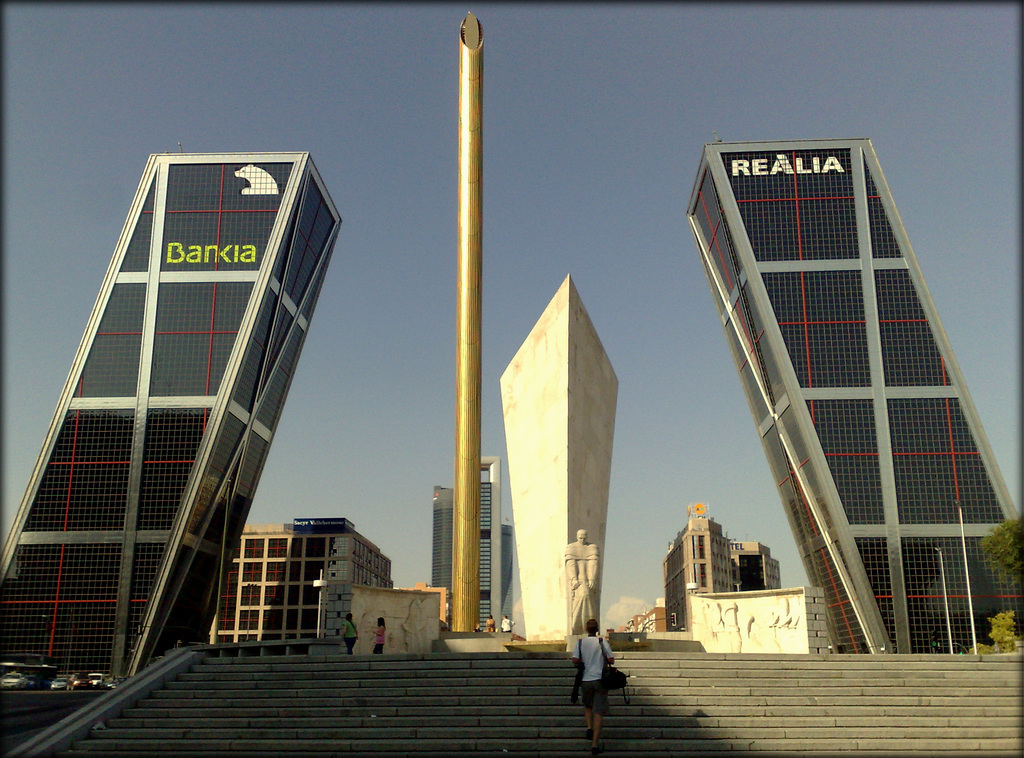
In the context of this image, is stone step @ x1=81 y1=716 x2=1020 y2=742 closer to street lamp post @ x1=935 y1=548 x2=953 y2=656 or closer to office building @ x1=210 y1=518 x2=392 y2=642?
street lamp post @ x1=935 y1=548 x2=953 y2=656

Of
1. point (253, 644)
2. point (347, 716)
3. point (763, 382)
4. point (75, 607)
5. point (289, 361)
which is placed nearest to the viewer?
point (347, 716)

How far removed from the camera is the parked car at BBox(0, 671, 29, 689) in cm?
4097

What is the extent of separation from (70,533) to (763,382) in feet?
139

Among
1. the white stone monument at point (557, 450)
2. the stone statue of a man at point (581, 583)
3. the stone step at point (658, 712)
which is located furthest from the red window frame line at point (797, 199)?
the stone step at point (658, 712)

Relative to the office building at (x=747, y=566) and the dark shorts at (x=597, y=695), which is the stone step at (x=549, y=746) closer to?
the dark shorts at (x=597, y=695)

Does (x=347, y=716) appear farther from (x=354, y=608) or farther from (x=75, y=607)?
(x=75, y=607)

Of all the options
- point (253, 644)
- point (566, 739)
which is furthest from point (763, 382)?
point (566, 739)

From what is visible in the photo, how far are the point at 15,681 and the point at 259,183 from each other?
32.3 meters

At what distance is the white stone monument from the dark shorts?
12357mm

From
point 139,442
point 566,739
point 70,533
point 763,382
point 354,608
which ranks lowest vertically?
point 566,739

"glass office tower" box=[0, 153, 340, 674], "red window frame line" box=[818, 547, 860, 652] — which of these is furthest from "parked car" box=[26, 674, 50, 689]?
"red window frame line" box=[818, 547, 860, 652]

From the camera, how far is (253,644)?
2145 cm

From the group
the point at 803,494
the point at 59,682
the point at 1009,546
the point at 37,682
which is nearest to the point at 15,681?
the point at 37,682

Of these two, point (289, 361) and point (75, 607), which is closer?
point (75, 607)
